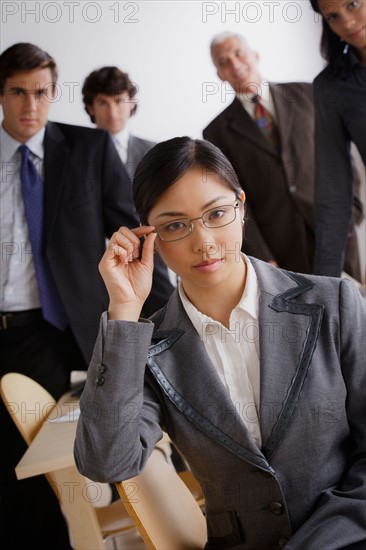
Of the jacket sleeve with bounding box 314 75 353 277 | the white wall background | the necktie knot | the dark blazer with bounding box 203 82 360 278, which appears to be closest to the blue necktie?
the necktie knot

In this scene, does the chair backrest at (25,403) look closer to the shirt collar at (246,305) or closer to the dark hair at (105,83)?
the shirt collar at (246,305)

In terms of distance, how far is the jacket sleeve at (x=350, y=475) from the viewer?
952 millimetres

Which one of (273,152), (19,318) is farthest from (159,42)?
(19,318)

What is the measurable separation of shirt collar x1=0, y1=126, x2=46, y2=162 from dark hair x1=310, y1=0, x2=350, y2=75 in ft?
2.60

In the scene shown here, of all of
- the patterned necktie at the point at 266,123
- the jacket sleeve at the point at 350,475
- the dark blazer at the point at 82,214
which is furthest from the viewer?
the patterned necktie at the point at 266,123

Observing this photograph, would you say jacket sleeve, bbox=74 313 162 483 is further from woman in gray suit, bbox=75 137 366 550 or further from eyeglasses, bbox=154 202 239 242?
eyeglasses, bbox=154 202 239 242

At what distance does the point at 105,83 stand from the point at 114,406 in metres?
1.22

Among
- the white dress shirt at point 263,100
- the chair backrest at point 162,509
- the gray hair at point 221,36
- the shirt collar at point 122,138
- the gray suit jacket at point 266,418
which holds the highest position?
the gray hair at point 221,36

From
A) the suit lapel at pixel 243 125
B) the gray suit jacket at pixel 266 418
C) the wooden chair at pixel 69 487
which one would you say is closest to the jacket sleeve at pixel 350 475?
the gray suit jacket at pixel 266 418

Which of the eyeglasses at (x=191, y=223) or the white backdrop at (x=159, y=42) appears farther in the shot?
the white backdrop at (x=159, y=42)

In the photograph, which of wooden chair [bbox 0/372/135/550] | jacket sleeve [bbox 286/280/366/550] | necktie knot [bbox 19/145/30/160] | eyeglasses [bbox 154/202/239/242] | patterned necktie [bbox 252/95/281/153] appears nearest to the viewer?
jacket sleeve [bbox 286/280/366/550]

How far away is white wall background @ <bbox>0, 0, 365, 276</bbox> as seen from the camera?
1828 mm

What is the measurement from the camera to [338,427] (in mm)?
1044

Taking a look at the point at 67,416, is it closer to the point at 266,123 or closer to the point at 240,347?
the point at 240,347
